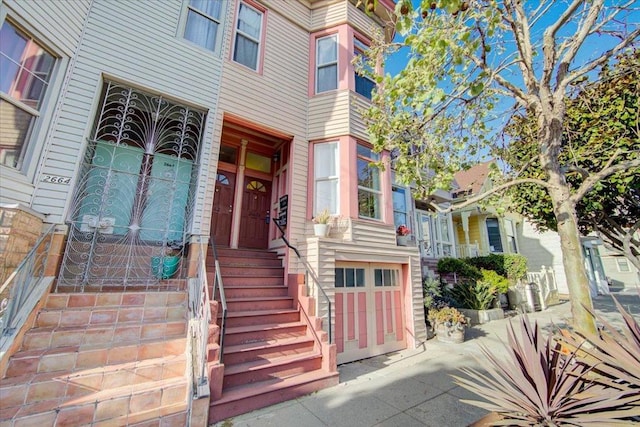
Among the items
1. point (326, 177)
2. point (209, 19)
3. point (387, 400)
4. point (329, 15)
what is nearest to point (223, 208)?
point (326, 177)

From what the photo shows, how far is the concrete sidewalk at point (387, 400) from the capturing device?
327 centimetres

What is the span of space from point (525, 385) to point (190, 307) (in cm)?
417

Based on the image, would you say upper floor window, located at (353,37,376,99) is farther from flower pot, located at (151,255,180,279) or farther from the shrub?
the shrub

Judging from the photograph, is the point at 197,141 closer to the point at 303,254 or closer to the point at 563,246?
the point at 303,254

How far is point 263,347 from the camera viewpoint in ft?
13.5

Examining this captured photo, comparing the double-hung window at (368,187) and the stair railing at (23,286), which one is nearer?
the stair railing at (23,286)

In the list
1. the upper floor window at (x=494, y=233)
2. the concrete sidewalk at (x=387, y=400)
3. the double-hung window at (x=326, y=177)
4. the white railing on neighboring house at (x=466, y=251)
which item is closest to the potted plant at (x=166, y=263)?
the concrete sidewalk at (x=387, y=400)

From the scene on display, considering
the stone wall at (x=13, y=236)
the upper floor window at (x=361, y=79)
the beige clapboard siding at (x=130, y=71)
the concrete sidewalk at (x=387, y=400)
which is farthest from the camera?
the upper floor window at (x=361, y=79)

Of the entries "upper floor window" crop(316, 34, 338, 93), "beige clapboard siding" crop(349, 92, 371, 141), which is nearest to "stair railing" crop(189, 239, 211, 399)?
"beige clapboard siding" crop(349, 92, 371, 141)

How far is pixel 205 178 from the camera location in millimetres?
5219

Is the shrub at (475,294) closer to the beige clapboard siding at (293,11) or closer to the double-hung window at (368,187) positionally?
the double-hung window at (368,187)

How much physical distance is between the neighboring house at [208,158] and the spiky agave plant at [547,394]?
8.44 feet

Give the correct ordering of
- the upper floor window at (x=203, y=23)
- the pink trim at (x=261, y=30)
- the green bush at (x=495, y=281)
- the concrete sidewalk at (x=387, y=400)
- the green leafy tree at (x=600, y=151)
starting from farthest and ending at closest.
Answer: the green bush at (x=495, y=281) → the pink trim at (x=261, y=30) → the upper floor window at (x=203, y=23) → the green leafy tree at (x=600, y=151) → the concrete sidewalk at (x=387, y=400)

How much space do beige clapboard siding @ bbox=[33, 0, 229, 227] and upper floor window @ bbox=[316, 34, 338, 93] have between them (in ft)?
8.77
